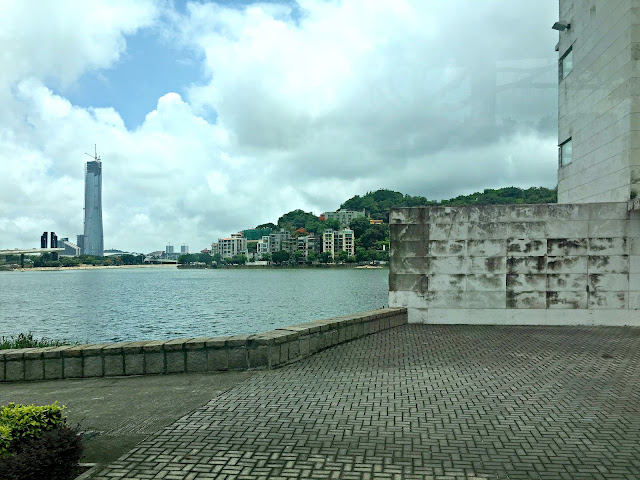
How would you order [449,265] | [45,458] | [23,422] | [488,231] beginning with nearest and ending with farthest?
[45,458] → [23,422] → [488,231] → [449,265]

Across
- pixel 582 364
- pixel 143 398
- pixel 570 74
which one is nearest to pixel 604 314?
pixel 582 364

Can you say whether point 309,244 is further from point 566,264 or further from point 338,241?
point 566,264

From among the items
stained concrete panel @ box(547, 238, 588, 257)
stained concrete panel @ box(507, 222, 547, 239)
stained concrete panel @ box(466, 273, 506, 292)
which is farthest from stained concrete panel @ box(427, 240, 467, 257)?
stained concrete panel @ box(547, 238, 588, 257)

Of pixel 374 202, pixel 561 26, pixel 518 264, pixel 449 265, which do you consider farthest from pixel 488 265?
pixel 374 202

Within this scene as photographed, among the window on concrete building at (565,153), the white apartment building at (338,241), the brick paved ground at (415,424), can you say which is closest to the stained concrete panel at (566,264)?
the brick paved ground at (415,424)

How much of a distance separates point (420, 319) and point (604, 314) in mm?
5039

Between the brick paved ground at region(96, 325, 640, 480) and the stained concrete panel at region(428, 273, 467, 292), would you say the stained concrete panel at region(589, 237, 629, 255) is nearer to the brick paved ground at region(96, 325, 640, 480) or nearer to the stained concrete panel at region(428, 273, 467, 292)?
the stained concrete panel at region(428, 273, 467, 292)

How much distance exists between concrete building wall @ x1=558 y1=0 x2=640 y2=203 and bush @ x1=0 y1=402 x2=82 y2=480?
14.9 metres

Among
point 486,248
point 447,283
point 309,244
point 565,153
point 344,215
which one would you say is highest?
point 344,215

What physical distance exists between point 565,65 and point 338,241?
15133 centimetres

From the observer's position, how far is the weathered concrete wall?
14.0 m

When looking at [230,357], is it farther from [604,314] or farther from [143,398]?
[604,314]

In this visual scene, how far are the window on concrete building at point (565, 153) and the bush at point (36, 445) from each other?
1906 cm

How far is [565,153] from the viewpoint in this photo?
19438mm
